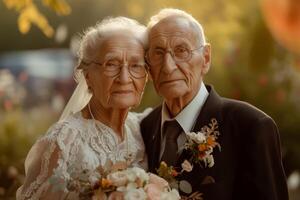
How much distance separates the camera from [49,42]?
10211mm

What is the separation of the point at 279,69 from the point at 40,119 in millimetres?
3145

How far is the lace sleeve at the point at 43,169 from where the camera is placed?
3.09m

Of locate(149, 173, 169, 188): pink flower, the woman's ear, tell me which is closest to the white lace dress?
the woman's ear

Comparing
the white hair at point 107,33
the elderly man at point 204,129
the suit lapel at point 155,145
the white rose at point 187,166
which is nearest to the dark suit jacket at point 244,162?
the elderly man at point 204,129

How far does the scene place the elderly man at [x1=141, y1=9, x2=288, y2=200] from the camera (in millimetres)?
3072

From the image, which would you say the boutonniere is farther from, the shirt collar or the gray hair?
the gray hair

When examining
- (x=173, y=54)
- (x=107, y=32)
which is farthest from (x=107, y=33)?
(x=173, y=54)

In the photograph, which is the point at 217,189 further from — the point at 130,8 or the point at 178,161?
the point at 130,8

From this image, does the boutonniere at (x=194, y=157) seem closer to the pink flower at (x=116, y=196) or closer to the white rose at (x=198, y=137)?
the white rose at (x=198, y=137)

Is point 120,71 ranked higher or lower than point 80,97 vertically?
higher

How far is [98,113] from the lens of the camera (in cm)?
335

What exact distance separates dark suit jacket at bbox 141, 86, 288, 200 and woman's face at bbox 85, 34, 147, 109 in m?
0.41

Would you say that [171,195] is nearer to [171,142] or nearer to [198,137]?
[198,137]

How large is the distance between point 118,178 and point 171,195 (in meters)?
0.24
